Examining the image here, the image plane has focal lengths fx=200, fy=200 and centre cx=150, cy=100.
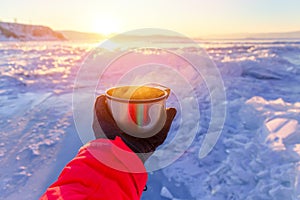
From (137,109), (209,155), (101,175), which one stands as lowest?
(209,155)

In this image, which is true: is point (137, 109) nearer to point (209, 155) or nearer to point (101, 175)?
point (101, 175)

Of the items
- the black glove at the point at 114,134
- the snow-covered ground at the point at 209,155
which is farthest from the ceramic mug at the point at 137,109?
the snow-covered ground at the point at 209,155

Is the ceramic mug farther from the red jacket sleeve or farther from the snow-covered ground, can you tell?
the snow-covered ground

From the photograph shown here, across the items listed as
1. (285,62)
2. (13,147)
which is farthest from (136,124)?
(285,62)

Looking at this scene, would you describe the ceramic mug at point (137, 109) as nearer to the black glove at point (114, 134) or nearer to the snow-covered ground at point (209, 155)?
the black glove at point (114, 134)

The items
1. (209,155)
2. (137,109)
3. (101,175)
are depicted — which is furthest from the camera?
(209,155)

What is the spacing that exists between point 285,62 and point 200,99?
4017 mm

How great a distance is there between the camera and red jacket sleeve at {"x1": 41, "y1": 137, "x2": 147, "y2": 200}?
0.61 meters

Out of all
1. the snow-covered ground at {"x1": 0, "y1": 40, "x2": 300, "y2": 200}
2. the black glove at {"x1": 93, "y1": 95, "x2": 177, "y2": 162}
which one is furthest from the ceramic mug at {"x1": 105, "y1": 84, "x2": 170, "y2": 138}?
the snow-covered ground at {"x1": 0, "y1": 40, "x2": 300, "y2": 200}

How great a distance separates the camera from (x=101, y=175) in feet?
2.11

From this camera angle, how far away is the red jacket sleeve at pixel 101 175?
2.00 ft

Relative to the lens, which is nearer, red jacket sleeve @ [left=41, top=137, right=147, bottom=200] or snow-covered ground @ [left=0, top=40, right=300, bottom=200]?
red jacket sleeve @ [left=41, top=137, right=147, bottom=200]

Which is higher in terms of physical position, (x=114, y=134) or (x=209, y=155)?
(x=114, y=134)

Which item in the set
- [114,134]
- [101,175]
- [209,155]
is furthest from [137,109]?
[209,155]
